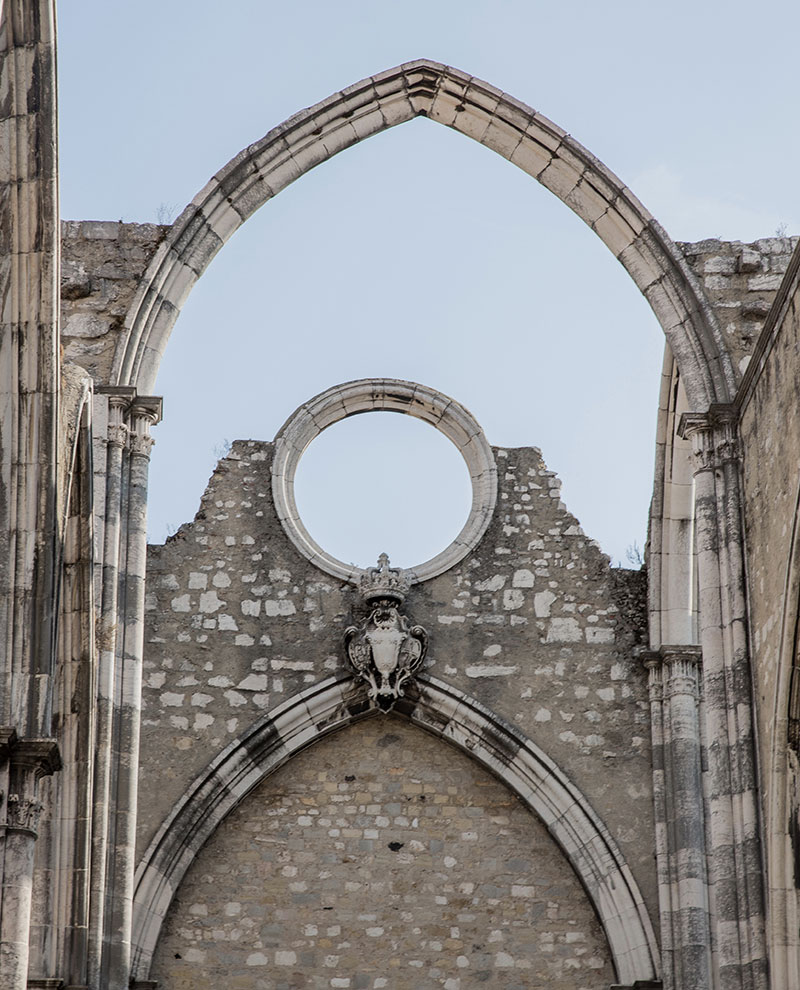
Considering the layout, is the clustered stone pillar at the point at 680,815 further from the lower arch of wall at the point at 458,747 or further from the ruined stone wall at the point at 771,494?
the ruined stone wall at the point at 771,494

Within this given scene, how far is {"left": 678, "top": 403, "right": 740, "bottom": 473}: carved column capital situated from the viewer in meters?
10.0

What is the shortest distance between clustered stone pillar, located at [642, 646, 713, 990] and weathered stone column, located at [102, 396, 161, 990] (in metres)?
3.27

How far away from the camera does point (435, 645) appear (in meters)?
12.5

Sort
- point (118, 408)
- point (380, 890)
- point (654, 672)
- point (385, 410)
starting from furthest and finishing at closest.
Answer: point (385, 410) → point (654, 672) → point (380, 890) → point (118, 408)

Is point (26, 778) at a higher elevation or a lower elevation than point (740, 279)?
lower

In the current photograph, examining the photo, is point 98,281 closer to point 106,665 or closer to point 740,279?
point 106,665

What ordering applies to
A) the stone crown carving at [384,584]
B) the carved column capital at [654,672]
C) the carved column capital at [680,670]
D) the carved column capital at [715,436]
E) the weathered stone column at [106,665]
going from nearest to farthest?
the weathered stone column at [106,665] → the carved column capital at [715,436] → the carved column capital at [680,670] → the carved column capital at [654,672] → the stone crown carving at [384,584]

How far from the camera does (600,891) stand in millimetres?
11914

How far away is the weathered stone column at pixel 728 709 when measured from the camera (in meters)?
9.06

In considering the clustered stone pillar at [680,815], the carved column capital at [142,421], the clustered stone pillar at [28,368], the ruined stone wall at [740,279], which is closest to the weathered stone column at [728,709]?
the ruined stone wall at [740,279]

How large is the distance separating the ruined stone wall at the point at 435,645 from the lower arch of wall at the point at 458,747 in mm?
92

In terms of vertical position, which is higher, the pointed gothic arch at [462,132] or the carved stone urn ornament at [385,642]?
the pointed gothic arch at [462,132]

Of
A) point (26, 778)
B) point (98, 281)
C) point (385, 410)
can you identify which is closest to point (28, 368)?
point (26, 778)

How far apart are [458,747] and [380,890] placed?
100 centimetres
